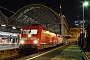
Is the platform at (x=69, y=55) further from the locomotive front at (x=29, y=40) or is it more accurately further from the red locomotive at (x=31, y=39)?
the locomotive front at (x=29, y=40)

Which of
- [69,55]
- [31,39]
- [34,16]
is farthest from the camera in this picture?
[34,16]

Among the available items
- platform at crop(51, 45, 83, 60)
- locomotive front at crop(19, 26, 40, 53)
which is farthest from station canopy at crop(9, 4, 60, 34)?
platform at crop(51, 45, 83, 60)

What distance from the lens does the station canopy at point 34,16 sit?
83.5 meters

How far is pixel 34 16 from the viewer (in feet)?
283

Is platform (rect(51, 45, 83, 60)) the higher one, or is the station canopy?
the station canopy

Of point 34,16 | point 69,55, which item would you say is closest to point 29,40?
point 69,55

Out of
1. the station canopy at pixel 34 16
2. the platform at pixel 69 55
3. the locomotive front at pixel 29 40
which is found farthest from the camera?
the station canopy at pixel 34 16

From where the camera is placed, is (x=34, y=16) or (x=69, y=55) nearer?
(x=69, y=55)

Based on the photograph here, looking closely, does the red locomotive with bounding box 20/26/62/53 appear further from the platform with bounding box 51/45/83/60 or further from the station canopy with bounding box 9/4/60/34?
the station canopy with bounding box 9/4/60/34

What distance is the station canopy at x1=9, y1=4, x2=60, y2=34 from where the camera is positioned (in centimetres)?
8353

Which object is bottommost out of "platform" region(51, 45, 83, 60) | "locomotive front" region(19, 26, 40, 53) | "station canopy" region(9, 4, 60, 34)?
"platform" region(51, 45, 83, 60)

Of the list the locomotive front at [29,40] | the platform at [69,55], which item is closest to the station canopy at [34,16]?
the locomotive front at [29,40]

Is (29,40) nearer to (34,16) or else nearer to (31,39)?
(31,39)

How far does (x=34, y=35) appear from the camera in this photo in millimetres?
26984
